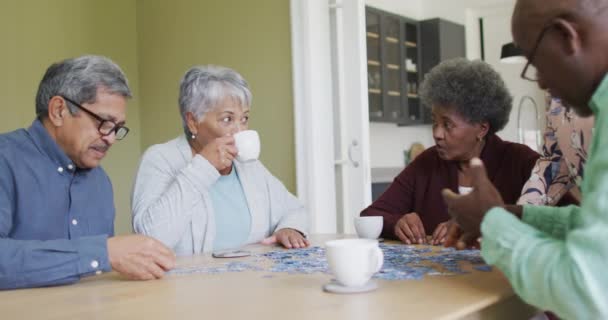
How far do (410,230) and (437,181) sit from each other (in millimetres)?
478

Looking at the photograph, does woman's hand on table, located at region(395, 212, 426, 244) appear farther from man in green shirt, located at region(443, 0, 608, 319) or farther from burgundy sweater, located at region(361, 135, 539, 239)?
man in green shirt, located at region(443, 0, 608, 319)

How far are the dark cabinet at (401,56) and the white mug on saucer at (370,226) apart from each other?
3.86 meters

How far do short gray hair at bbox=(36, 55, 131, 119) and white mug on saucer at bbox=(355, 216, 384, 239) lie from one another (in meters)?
0.84

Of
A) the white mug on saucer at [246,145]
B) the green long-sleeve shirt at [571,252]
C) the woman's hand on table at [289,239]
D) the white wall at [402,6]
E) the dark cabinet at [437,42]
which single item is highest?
the white wall at [402,6]

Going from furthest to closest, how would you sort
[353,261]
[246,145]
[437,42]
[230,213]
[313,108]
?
[437,42]
[313,108]
[230,213]
[246,145]
[353,261]

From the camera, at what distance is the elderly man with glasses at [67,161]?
1498mm

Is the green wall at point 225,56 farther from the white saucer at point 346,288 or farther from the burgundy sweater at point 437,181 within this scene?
the white saucer at point 346,288

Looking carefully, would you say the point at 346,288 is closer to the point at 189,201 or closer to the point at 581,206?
the point at 581,206

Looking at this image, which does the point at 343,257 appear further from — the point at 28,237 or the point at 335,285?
the point at 28,237

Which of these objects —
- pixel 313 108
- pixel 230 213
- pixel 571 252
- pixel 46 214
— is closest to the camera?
pixel 571 252

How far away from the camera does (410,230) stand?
6.00ft

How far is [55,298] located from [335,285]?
1.76 ft

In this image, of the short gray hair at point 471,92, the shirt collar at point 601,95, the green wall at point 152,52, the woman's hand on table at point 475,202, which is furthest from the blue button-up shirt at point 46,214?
the green wall at point 152,52

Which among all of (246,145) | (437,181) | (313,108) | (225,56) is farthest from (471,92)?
(225,56)
